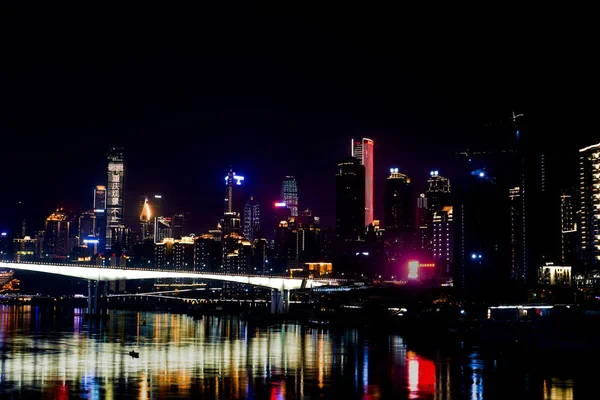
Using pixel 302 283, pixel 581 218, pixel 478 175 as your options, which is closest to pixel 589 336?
pixel 302 283

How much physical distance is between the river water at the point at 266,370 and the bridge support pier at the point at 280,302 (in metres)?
48.3

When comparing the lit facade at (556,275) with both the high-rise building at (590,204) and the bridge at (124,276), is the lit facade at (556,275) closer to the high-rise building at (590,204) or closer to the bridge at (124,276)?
the high-rise building at (590,204)

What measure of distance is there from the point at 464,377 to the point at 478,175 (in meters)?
120

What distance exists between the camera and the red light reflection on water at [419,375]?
Result: 38562mm

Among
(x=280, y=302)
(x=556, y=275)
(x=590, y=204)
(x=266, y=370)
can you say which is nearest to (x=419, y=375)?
(x=266, y=370)

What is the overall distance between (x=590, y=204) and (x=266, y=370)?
10428cm

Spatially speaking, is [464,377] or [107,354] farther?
[107,354]

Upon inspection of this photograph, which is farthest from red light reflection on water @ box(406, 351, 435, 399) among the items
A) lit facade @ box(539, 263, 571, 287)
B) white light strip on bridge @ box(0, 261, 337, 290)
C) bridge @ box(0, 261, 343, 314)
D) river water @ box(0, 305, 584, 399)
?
lit facade @ box(539, 263, 571, 287)

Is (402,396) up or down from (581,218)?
down

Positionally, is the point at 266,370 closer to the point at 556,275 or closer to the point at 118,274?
the point at 118,274

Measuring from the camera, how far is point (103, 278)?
114562 mm

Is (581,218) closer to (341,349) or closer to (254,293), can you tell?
(254,293)

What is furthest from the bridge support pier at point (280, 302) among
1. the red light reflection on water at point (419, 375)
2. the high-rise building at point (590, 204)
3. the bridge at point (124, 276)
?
the red light reflection on water at point (419, 375)

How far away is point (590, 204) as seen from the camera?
5384 inches
